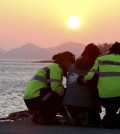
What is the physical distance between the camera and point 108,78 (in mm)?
11992

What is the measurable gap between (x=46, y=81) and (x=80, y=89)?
2.31ft

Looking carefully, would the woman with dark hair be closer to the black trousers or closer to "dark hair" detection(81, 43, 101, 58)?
"dark hair" detection(81, 43, 101, 58)

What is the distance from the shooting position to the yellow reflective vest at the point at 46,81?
12.3 m

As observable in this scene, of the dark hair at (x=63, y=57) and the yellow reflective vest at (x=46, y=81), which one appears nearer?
the yellow reflective vest at (x=46, y=81)

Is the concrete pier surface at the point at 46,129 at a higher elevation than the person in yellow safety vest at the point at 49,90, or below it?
below

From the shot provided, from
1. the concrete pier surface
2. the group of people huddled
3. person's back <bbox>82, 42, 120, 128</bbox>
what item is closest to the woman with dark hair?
the group of people huddled

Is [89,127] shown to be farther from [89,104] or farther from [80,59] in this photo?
[80,59]

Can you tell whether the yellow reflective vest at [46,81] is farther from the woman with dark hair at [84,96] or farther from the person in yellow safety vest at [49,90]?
the woman with dark hair at [84,96]

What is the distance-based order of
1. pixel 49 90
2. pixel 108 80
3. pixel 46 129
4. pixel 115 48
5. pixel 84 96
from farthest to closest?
pixel 49 90 → pixel 84 96 → pixel 115 48 → pixel 108 80 → pixel 46 129

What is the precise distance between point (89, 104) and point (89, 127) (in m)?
0.49

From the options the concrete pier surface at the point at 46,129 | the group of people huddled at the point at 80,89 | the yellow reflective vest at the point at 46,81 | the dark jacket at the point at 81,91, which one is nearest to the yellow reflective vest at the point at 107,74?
the group of people huddled at the point at 80,89

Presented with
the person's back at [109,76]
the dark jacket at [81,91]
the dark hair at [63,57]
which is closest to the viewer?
the person's back at [109,76]

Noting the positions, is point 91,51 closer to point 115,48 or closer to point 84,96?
point 115,48

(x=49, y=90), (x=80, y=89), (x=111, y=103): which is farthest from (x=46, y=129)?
(x=111, y=103)
